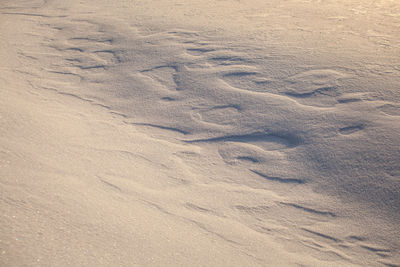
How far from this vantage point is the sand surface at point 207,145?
4.96ft

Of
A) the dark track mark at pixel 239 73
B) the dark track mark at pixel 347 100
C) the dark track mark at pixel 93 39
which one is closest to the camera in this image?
the dark track mark at pixel 347 100

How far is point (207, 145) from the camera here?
7.24 feet

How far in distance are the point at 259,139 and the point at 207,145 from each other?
384 millimetres

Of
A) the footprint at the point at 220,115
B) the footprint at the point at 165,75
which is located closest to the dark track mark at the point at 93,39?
the footprint at the point at 165,75

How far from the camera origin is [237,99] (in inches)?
97.7

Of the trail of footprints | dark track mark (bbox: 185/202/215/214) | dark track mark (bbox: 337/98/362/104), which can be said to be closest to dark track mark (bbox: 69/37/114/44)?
the trail of footprints

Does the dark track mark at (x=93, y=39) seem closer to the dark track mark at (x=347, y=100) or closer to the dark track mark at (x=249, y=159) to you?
the dark track mark at (x=249, y=159)

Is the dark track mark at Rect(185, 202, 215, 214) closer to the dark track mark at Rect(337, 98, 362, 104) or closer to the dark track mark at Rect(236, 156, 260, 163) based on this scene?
the dark track mark at Rect(236, 156, 260, 163)

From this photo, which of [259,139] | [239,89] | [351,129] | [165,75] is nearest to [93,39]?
[165,75]

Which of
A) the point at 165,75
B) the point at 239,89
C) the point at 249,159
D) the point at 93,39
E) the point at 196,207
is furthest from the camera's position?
the point at 93,39

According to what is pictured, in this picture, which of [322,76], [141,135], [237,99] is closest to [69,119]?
[141,135]

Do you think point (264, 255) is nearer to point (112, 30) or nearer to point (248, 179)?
point (248, 179)

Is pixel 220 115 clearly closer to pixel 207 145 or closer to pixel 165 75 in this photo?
pixel 207 145

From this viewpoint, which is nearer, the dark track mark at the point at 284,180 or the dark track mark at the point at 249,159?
the dark track mark at the point at 284,180
